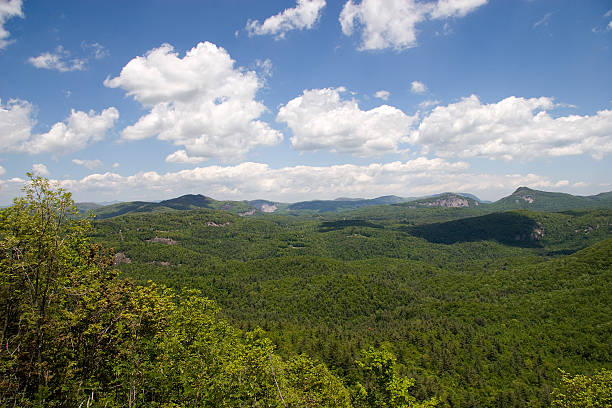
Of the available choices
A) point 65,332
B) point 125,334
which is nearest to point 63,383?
point 65,332

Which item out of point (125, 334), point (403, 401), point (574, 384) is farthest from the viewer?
point (574, 384)

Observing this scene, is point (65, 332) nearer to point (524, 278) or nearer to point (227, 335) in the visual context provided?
point (227, 335)

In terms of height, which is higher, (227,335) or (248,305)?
(227,335)

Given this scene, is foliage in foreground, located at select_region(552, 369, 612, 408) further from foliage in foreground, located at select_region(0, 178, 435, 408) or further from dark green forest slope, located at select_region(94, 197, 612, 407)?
dark green forest slope, located at select_region(94, 197, 612, 407)

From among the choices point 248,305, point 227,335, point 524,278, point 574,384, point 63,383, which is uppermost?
point 63,383

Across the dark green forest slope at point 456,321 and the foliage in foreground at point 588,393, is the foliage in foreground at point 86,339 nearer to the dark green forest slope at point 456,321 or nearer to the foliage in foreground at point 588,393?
the foliage in foreground at point 588,393

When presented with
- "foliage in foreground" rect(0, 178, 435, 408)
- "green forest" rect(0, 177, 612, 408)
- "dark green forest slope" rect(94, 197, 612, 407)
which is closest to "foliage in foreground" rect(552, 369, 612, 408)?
"green forest" rect(0, 177, 612, 408)

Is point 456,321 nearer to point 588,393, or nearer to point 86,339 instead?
point 588,393

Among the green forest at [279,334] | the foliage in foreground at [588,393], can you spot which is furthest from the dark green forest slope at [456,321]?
the foliage in foreground at [588,393]
